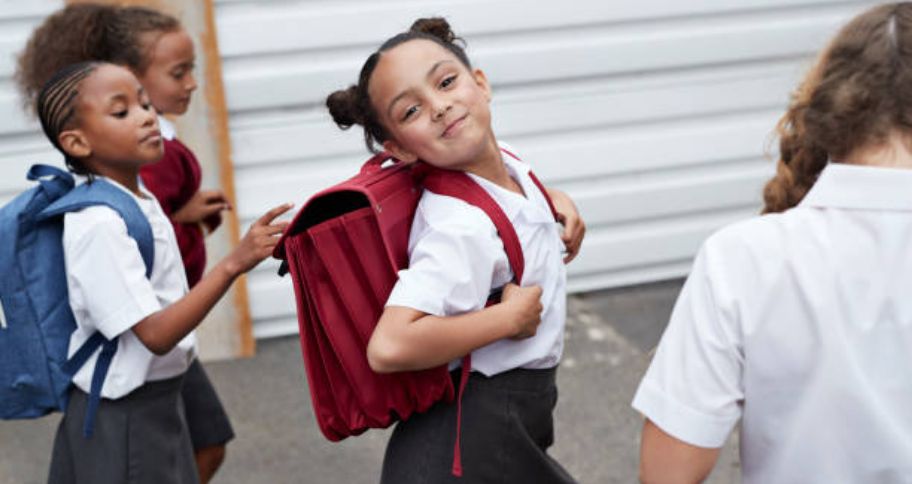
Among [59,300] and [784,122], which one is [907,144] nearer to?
[784,122]

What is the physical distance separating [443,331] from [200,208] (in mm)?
1366

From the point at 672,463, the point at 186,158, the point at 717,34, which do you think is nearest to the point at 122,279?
the point at 186,158

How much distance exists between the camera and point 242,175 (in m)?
5.06

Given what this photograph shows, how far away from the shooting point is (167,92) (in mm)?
3363

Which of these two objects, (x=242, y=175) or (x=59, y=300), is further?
(x=242, y=175)

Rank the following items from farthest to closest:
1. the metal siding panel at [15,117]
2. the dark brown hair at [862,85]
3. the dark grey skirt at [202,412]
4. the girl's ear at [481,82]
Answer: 1. the metal siding panel at [15,117]
2. the dark grey skirt at [202,412]
3. the girl's ear at [481,82]
4. the dark brown hair at [862,85]

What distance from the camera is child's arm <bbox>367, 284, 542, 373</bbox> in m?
2.16

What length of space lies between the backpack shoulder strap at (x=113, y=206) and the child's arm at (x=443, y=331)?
0.78m


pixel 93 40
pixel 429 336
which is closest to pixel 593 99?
pixel 93 40

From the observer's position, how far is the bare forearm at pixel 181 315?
267cm

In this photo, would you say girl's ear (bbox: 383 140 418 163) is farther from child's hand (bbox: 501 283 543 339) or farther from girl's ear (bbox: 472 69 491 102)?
child's hand (bbox: 501 283 543 339)

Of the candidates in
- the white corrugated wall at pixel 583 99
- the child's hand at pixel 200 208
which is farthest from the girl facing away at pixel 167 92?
the white corrugated wall at pixel 583 99

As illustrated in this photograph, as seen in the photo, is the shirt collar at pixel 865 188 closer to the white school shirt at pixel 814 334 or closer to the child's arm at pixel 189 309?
the white school shirt at pixel 814 334

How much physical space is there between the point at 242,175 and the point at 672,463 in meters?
3.46
